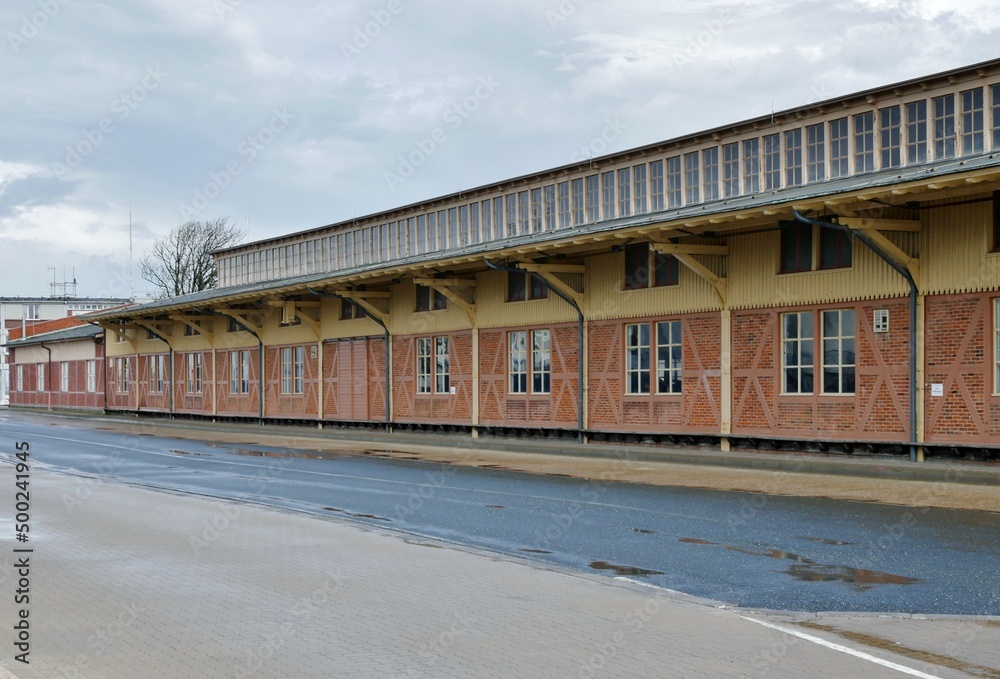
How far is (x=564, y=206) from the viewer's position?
110 feet

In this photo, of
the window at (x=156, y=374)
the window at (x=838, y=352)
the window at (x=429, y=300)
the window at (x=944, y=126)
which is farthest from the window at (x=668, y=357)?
the window at (x=156, y=374)

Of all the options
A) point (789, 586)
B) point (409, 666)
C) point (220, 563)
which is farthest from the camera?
point (220, 563)

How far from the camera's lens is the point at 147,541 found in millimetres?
11891

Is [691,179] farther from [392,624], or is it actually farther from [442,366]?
[392,624]

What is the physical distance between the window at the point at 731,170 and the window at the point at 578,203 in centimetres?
586

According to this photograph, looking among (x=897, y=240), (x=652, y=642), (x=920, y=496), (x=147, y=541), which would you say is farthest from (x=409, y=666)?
(x=897, y=240)

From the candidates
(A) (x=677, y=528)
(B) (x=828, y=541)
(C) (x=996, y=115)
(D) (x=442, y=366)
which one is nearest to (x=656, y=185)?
(D) (x=442, y=366)

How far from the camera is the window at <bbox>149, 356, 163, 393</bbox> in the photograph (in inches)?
2113

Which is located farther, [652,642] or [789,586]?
[789,586]

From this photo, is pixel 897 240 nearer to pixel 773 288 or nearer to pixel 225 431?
pixel 773 288

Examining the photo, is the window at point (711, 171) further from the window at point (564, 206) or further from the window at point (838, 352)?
the window at point (838, 352)

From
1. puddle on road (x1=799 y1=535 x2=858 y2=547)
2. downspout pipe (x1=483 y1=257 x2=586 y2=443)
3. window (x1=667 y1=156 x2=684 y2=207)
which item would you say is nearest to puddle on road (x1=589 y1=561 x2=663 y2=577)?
puddle on road (x1=799 y1=535 x2=858 y2=547)

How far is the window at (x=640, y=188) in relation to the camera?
3011cm

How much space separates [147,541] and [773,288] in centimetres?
1450
